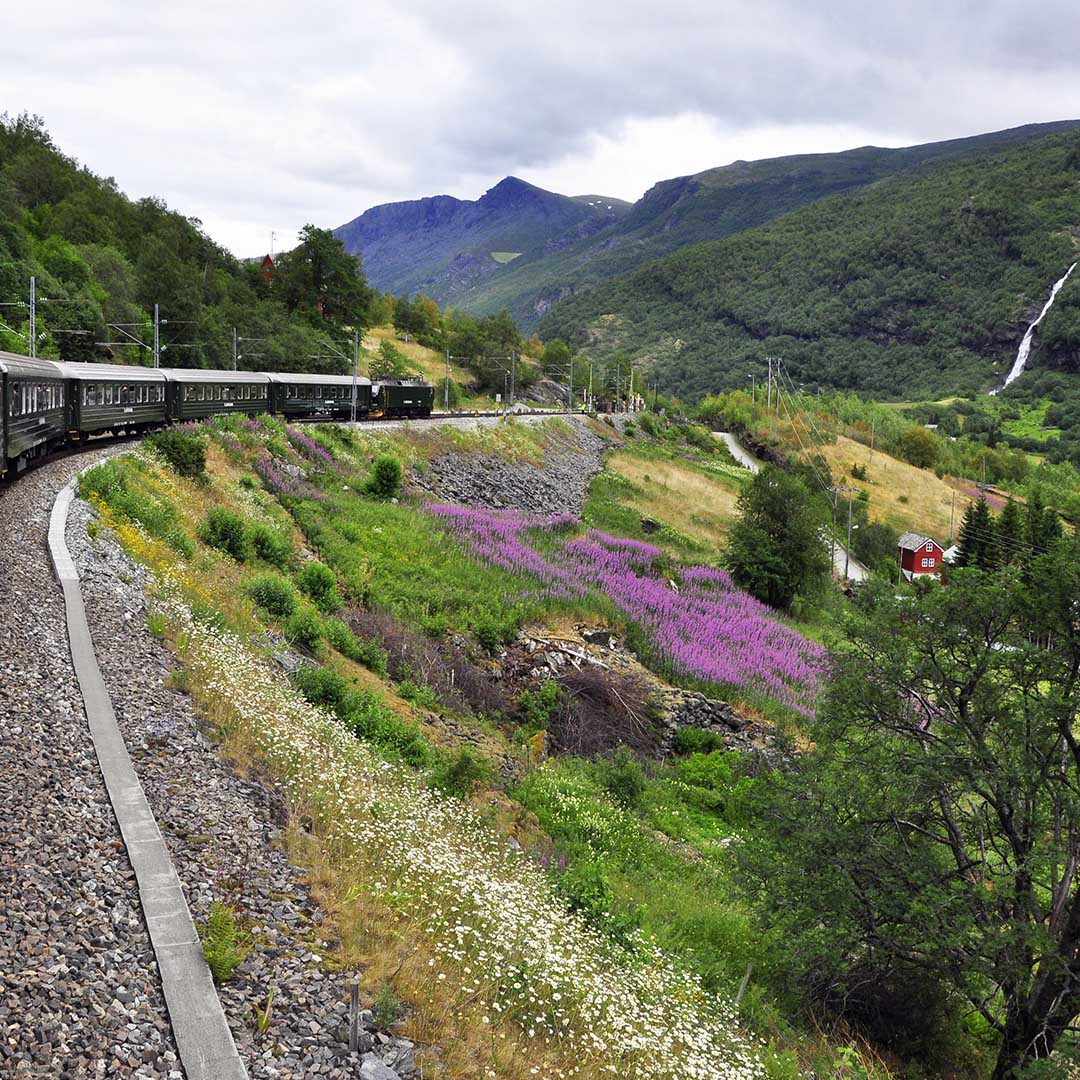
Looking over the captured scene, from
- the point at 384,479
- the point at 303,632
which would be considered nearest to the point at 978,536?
the point at 384,479

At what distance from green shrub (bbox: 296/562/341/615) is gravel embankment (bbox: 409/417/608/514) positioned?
18.4 m

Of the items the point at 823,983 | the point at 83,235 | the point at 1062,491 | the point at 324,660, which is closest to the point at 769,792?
the point at 823,983

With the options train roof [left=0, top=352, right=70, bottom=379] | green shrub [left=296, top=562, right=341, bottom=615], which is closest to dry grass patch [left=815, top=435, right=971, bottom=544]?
green shrub [left=296, top=562, right=341, bottom=615]

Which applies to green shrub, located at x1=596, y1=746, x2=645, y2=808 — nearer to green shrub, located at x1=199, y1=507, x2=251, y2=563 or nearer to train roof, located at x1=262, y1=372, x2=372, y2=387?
green shrub, located at x1=199, y1=507, x2=251, y2=563

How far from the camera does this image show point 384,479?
33.3 meters

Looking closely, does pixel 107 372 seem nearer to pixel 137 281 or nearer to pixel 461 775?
pixel 461 775

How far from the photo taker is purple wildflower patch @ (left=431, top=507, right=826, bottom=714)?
24.2m

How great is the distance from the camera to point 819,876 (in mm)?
10078

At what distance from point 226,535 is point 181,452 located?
576 centimetres

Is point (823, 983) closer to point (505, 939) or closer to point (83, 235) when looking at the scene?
point (505, 939)

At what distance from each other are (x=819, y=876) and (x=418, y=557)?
56.4 ft

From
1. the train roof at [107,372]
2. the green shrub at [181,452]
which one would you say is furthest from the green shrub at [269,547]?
the train roof at [107,372]

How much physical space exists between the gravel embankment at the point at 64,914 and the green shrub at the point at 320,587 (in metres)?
9.97

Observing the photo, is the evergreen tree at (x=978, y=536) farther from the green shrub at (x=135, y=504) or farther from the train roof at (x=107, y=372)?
the green shrub at (x=135, y=504)
